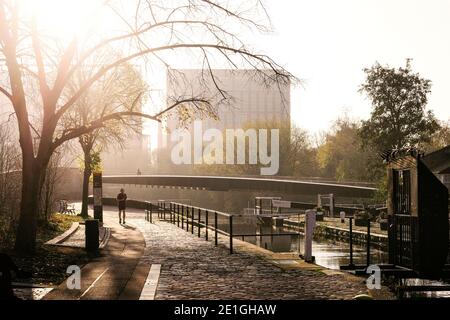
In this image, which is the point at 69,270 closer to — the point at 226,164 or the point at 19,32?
the point at 19,32

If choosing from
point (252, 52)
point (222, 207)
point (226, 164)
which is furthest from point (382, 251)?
point (222, 207)

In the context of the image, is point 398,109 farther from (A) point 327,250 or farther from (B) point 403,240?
(B) point 403,240

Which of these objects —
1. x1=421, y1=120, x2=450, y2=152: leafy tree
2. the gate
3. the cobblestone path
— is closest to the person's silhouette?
the cobblestone path

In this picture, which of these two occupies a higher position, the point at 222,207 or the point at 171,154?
the point at 171,154

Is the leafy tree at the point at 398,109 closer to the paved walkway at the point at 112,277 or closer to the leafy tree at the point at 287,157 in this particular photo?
the leafy tree at the point at 287,157

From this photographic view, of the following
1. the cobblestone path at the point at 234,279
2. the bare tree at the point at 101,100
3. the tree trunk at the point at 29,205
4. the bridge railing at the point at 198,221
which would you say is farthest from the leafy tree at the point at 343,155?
the tree trunk at the point at 29,205

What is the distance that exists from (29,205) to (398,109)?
46549 mm

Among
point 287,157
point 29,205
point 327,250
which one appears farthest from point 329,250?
point 287,157

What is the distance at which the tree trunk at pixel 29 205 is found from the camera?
15.8 metres

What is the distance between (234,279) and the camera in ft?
40.1

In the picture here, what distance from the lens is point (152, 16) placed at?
1656 cm

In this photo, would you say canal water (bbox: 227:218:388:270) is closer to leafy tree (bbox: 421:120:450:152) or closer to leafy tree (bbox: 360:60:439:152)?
leafy tree (bbox: 360:60:439:152)
